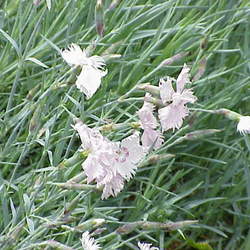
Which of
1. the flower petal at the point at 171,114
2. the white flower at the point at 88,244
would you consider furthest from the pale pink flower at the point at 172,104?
the white flower at the point at 88,244

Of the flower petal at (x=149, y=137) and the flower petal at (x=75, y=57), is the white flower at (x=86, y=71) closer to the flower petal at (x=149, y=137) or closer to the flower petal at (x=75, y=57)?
the flower petal at (x=75, y=57)

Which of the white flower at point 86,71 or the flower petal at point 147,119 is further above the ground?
the white flower at point 86,71

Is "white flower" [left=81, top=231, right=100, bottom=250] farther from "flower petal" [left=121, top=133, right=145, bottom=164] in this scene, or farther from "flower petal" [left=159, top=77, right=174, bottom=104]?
"flower petal" [left=159, top=77, right=174, bottom=104]

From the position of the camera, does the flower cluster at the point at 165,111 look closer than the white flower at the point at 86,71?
No

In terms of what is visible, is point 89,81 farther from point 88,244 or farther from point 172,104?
point 88,244

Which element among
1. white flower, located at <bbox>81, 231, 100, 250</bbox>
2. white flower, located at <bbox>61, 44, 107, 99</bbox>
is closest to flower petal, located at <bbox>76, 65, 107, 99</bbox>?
white flower, located at <bbox>61, 44, 107, 99</bbox>

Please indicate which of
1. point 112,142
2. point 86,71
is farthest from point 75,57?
point 112,142
